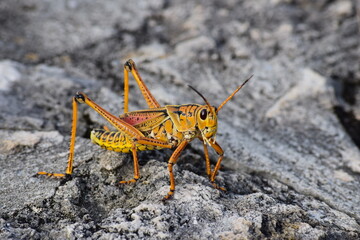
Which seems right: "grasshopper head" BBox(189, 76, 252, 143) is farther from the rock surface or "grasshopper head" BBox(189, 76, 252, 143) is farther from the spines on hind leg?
the spines on hind leg

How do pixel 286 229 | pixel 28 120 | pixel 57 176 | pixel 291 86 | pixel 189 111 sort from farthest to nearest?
pixel 291 86 → pixel 28 120 → pixel 189 111 → pixel 57 176 → pixel 286 229

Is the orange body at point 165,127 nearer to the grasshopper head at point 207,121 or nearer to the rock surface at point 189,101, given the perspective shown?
the grasshopper head at point 207,121

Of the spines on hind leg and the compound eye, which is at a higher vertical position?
the compound eye

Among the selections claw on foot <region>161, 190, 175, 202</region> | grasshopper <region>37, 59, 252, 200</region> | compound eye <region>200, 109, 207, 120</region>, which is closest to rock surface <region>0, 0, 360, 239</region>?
claw on foot <region>161, 190, 175, 202</region>

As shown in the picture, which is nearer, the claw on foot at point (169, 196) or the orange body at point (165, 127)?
the claw on foot at point (169, 196)

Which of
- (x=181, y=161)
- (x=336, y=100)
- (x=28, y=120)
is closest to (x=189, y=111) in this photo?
(x=181, y=161)

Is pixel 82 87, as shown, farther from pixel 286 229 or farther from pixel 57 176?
pixel 286 229

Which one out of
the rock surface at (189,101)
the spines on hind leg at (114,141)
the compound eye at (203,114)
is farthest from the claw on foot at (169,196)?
the compound eye at (203,114)
